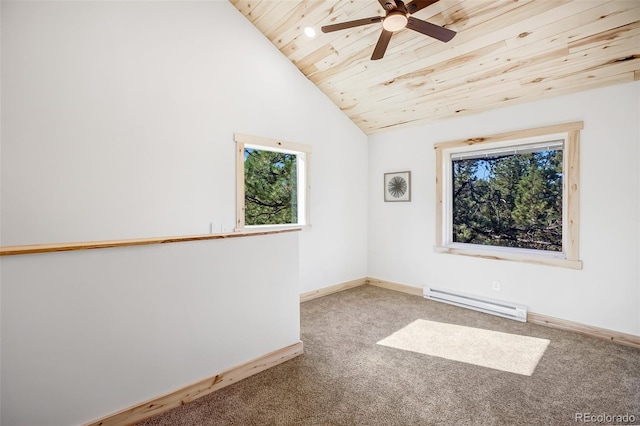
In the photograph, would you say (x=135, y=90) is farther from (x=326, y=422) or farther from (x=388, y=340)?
(x=388, y=340)

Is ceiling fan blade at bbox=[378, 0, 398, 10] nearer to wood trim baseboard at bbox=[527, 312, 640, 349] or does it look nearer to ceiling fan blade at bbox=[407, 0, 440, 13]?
ceiling fan blade at bbox=[407, 0, 440, 13]

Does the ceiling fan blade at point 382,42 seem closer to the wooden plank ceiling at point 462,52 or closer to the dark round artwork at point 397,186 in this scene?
the wooden plank ceiling at point 462,52

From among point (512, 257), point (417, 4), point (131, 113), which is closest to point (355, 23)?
point (417, 4)

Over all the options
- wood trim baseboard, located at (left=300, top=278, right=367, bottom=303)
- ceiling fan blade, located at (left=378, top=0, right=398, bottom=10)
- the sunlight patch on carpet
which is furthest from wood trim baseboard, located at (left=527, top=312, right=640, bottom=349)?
ceiling fan blade, located at (left=378, top=0, right=398, bottom=10)

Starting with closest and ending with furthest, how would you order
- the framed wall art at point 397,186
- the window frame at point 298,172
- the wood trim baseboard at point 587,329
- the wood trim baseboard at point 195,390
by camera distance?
the wood trim baseboard at point 195,390 < the wood trim baseboard at point 587,329 < the window frame at point 298,172 < the framed wall art at point 397,186

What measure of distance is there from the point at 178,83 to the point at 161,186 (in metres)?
1.02

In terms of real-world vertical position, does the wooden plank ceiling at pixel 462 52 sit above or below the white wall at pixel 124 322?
above

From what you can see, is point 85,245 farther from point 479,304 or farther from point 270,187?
point 479,304

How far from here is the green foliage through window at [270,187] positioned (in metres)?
3.77

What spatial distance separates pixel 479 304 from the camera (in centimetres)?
373

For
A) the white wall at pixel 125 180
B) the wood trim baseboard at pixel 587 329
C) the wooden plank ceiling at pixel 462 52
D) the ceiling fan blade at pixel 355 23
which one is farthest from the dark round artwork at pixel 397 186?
the ceiling fan blade at pixel 355 23

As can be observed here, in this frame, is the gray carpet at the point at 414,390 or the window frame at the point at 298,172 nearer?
the gray carpet at the point at 414,390

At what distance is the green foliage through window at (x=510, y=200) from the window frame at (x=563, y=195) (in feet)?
0.26

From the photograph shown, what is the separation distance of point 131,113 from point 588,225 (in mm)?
4415
